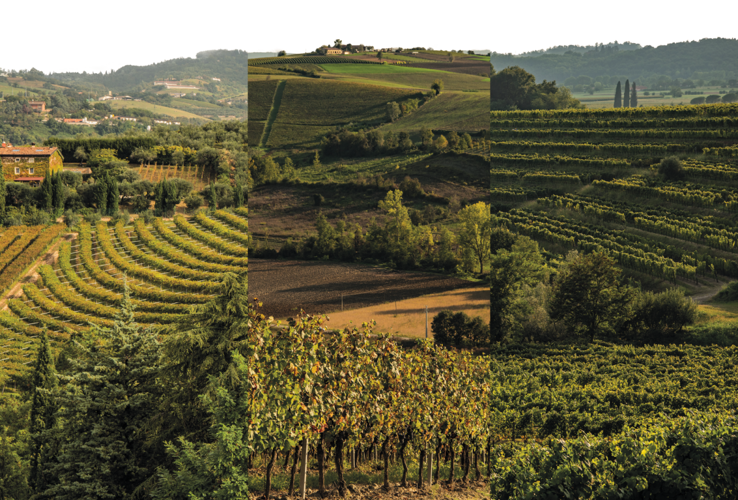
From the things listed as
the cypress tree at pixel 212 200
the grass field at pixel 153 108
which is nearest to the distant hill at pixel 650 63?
the cypress tree at pixel 212 200

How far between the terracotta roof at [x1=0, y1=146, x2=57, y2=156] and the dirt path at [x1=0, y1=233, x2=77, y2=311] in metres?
18.9

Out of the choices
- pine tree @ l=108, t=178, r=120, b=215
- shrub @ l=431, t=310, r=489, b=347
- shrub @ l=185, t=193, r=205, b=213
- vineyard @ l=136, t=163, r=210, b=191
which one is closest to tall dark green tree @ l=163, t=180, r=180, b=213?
shrub @ l=185, t=193, r=205, b=213

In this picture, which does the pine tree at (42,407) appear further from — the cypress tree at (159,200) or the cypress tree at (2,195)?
the cypress tree at (2,195)

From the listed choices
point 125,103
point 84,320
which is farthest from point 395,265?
point 125,103

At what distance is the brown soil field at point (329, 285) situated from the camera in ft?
15.8

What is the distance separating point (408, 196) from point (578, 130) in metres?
53.3

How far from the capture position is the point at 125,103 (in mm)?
105188

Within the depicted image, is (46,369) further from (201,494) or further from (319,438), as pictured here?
(319,438)

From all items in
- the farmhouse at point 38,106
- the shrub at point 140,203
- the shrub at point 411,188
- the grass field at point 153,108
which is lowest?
the shrub at point 140,203

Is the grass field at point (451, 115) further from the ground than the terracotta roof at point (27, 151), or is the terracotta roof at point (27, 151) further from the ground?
the terracotta roof at point (27, 151)

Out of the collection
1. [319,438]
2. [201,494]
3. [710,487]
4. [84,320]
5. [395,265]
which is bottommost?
[84,320]

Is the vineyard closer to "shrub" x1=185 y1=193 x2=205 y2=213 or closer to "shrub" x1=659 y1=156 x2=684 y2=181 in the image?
"shrub" x1=185 y1=193 x2=205 y2=213

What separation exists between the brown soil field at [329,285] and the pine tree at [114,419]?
645cm

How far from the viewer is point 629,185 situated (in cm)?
4309
